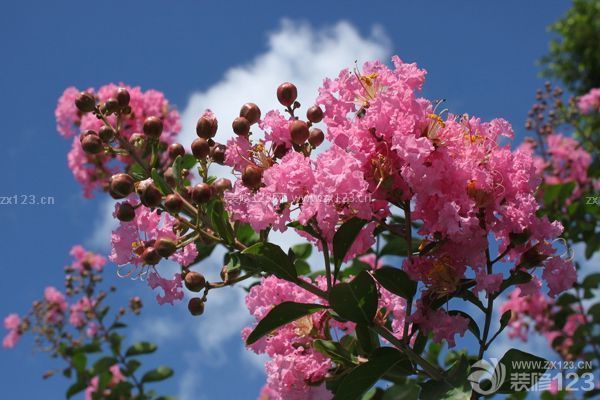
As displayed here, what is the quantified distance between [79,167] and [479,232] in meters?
3.11

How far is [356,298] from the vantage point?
1.19 meters

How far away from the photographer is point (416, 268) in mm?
1254

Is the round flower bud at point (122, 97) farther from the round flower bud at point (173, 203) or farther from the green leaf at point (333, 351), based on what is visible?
the green leaf at point (333, 351)

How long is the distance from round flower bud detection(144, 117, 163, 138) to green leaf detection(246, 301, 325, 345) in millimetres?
533

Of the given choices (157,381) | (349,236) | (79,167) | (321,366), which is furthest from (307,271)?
(79,167)

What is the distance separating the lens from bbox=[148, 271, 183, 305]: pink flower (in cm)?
134

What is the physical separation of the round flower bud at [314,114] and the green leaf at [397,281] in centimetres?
36

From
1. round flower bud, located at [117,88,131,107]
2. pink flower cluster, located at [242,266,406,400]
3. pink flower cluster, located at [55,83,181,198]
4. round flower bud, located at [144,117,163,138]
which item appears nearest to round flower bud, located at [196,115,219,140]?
round flower bud, located at [144,117,163,138]

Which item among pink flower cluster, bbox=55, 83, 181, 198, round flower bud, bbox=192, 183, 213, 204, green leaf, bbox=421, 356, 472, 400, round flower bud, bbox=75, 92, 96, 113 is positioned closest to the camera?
green leaf, bbox=421, 356, 472, 400

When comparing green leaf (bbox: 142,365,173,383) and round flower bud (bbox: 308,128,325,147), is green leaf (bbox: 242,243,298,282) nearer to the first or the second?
round flower bud (bbox: 308,128,325,147)

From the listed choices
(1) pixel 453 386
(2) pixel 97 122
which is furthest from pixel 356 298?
(2) pixel 97 122

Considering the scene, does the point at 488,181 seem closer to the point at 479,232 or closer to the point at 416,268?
the point at 479,232

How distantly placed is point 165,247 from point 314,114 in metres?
0.43

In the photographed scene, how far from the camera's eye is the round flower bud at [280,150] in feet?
4.38
